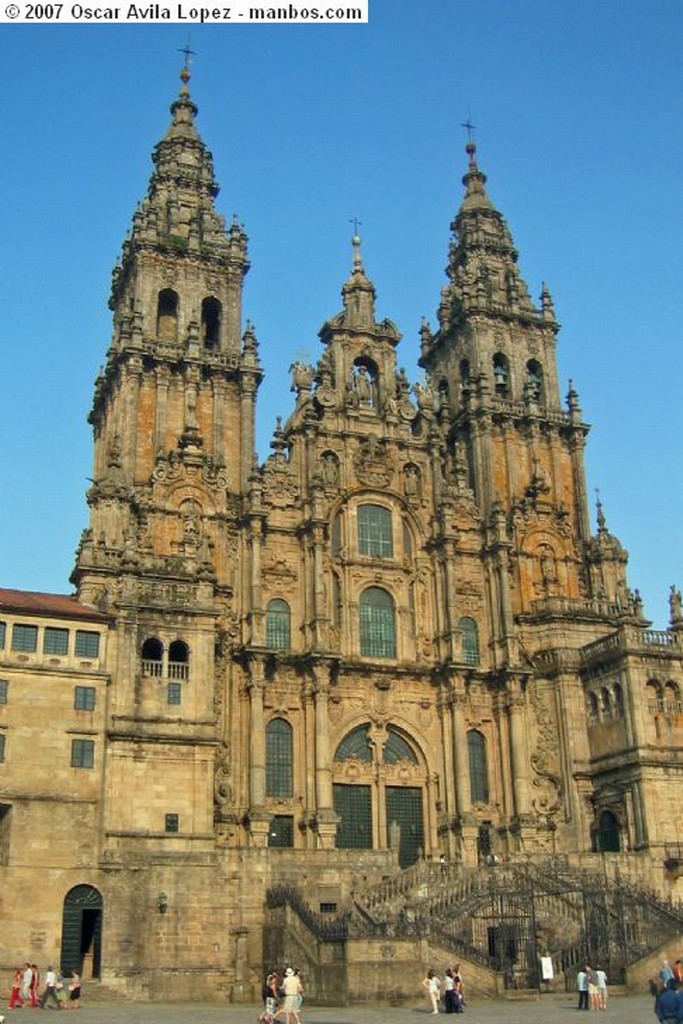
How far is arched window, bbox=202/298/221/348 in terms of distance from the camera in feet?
192

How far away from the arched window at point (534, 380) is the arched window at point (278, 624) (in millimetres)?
18673

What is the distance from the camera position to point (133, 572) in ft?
152

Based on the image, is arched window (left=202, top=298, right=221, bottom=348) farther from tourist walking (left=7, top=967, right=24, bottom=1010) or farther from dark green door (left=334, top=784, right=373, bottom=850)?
tourist walking (left=7, top=967, right=24, bottom=1010)

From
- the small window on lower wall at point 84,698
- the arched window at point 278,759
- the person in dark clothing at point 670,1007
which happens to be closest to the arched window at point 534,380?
the arched window at point 278,759

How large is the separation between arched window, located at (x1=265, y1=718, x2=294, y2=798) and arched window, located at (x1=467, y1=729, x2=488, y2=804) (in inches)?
325

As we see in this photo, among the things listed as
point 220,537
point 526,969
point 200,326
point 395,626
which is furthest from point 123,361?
point 526,969

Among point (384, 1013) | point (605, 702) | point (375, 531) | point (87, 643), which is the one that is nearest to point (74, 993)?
point (384, 1013)

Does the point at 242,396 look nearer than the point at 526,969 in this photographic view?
No

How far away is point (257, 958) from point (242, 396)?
84.8ft

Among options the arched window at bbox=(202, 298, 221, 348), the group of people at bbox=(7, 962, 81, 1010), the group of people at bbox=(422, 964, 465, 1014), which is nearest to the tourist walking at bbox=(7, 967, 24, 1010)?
the group of people at bbox=(7, 962, 81, 1010)

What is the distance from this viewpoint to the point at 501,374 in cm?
6394

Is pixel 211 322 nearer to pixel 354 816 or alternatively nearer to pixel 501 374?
pixel 501 374

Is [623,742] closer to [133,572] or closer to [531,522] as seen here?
[531,522]

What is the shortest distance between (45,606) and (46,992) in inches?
523
